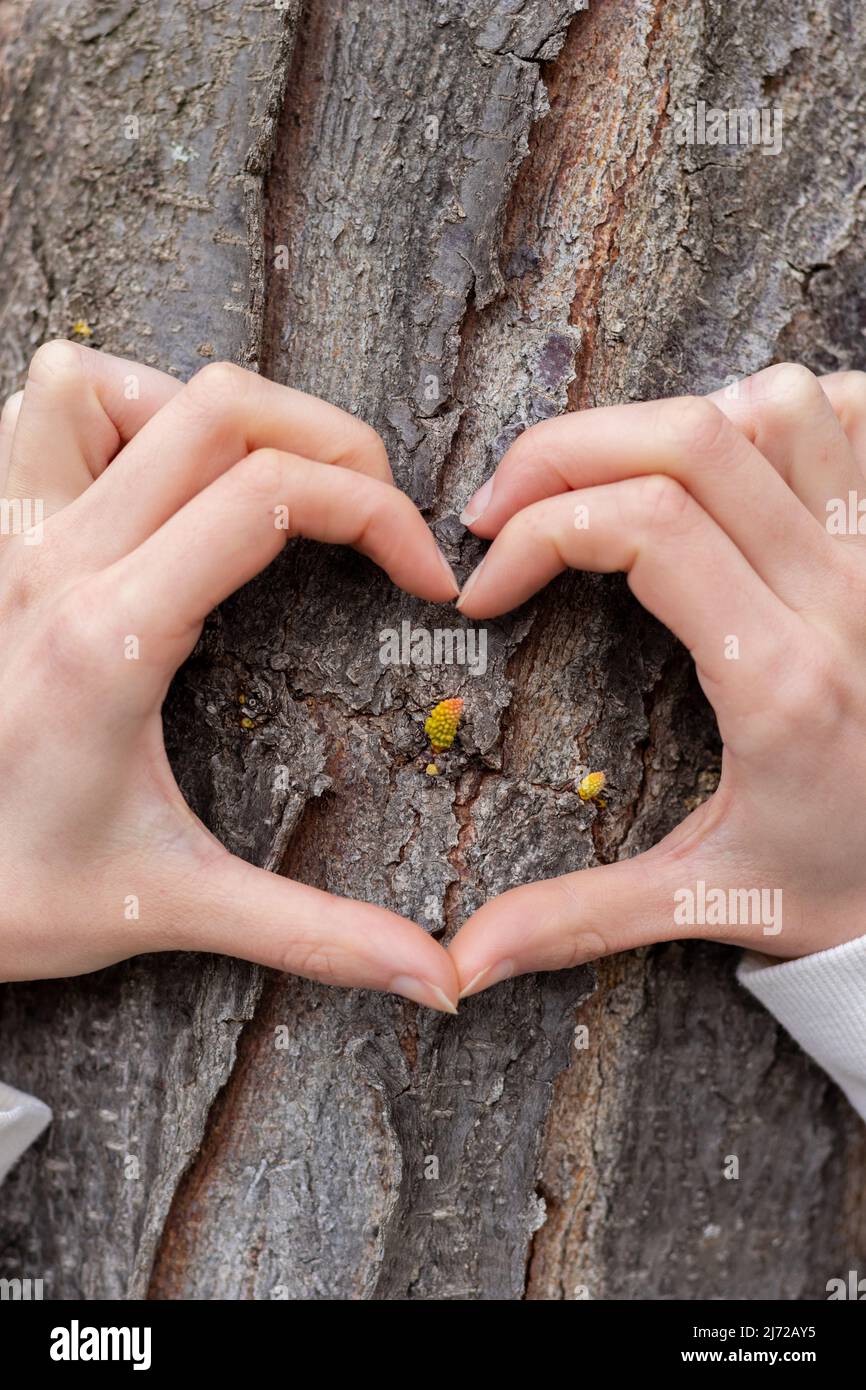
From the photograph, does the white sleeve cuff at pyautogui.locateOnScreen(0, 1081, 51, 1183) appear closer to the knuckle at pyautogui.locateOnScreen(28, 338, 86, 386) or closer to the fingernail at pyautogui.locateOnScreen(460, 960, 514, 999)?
the fingernail at pyautogui.locateOnScreen(460, 960, 514, 999)

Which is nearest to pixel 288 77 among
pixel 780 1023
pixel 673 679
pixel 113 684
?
pixel 113 684

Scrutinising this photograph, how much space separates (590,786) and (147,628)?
0.61 meters

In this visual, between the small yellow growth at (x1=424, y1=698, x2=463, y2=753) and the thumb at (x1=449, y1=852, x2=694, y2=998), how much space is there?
8.7 inches

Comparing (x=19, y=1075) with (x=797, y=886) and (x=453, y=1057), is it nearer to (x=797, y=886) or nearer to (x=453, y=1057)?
(x=453, y=1057)

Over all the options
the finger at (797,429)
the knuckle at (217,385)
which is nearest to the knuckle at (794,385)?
the finger at (797,429)

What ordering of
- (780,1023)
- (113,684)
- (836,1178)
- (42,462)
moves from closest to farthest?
1. (113,684)
2. (42,462)
3. (780,1023)
4. (836,1178)

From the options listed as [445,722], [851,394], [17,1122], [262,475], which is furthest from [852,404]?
[17,1122]

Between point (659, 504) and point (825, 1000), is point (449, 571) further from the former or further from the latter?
point (825, 1000)

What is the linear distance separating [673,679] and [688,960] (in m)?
0.42

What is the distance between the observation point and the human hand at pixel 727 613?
1.16m

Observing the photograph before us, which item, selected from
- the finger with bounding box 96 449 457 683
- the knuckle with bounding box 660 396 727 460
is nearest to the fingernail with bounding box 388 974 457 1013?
the finger with bounding box 96 449 457 683

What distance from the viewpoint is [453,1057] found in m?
1.38

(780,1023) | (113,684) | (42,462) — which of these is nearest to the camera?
(113,684)

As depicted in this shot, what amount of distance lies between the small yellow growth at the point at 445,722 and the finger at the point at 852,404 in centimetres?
64
